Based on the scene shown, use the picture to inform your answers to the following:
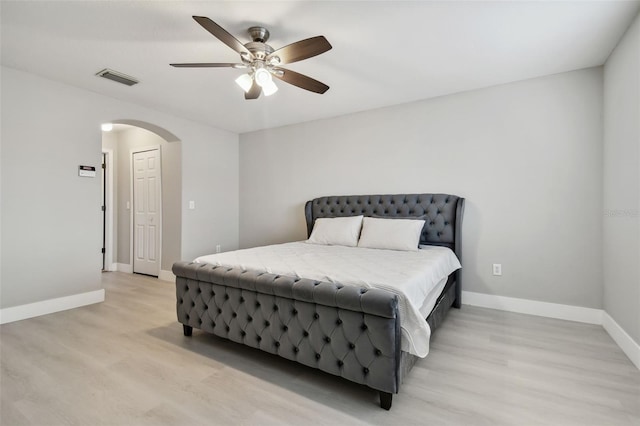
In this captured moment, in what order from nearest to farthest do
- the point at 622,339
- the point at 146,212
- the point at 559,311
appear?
the point at 622,339
the point at 559,311
the point at 146,212

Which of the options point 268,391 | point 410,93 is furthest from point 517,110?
point 268,391

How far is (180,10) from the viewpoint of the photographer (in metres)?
2.05

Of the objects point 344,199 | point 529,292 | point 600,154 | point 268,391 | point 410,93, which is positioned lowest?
point 268,391

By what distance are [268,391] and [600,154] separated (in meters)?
3.51

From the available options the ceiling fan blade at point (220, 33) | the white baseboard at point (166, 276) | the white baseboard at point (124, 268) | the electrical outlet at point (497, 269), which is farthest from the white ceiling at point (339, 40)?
the white baseboard at point (124, 268)

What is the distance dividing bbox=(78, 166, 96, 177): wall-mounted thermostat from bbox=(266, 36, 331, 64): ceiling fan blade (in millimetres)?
2734

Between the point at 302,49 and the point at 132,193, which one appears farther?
the point at 132,193

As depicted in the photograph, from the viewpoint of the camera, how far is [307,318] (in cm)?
190

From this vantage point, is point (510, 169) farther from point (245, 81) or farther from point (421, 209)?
point (245, 81)

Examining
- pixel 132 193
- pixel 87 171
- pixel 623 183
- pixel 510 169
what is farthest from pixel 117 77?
pixel 623 183

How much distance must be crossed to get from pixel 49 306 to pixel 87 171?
4.95ft

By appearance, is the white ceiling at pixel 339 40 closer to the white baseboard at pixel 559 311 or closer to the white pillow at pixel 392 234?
the white pillow at pixel 392 234

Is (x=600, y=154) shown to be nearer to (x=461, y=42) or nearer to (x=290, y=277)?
(x=461, y=42)

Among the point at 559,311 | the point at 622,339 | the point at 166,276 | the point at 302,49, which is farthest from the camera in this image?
the point at 166,276
